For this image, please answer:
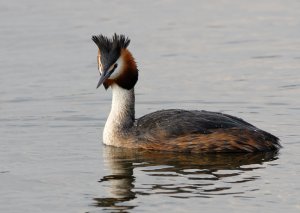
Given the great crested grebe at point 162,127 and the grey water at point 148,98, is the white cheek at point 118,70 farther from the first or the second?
the grey water at point 148,98

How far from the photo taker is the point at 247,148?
1470 centimetres

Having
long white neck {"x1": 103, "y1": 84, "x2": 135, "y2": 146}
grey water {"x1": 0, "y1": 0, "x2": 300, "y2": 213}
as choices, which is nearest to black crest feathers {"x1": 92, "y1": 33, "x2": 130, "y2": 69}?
long white neck {"x1": 103, "y1": 84, "x2": 135, "y2": 146}

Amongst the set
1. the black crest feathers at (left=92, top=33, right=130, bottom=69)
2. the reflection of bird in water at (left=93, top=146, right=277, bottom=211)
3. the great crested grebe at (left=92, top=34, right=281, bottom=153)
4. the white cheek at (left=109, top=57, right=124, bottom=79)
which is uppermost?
the black crest feathers at (left=92, top=33, right=130, bottom=69)

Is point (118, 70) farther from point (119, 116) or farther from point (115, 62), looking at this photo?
point (119, 116)

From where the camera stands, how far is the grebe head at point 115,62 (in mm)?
15352

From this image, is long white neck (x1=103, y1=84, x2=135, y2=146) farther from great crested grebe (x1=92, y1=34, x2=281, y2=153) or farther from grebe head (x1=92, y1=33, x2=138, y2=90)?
grebe head (x1=92, y1=33, x2=138, y2=90)

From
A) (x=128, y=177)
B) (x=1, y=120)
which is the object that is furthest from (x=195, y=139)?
(x=1, y=120)

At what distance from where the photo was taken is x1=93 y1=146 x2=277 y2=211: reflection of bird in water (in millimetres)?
12430

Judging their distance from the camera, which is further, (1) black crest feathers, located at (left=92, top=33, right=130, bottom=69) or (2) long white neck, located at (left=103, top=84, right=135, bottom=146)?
(2) long white neck, located at (left=103, top=84, right=135, bottom=146)

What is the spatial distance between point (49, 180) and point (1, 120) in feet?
12.0

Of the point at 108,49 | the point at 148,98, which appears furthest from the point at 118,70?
the point at 148,98

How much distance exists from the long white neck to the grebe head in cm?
12

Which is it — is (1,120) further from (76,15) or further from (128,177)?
(76,15)

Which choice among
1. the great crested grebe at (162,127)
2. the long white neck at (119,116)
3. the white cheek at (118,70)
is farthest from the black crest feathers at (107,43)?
the long white neck at (119,116)
